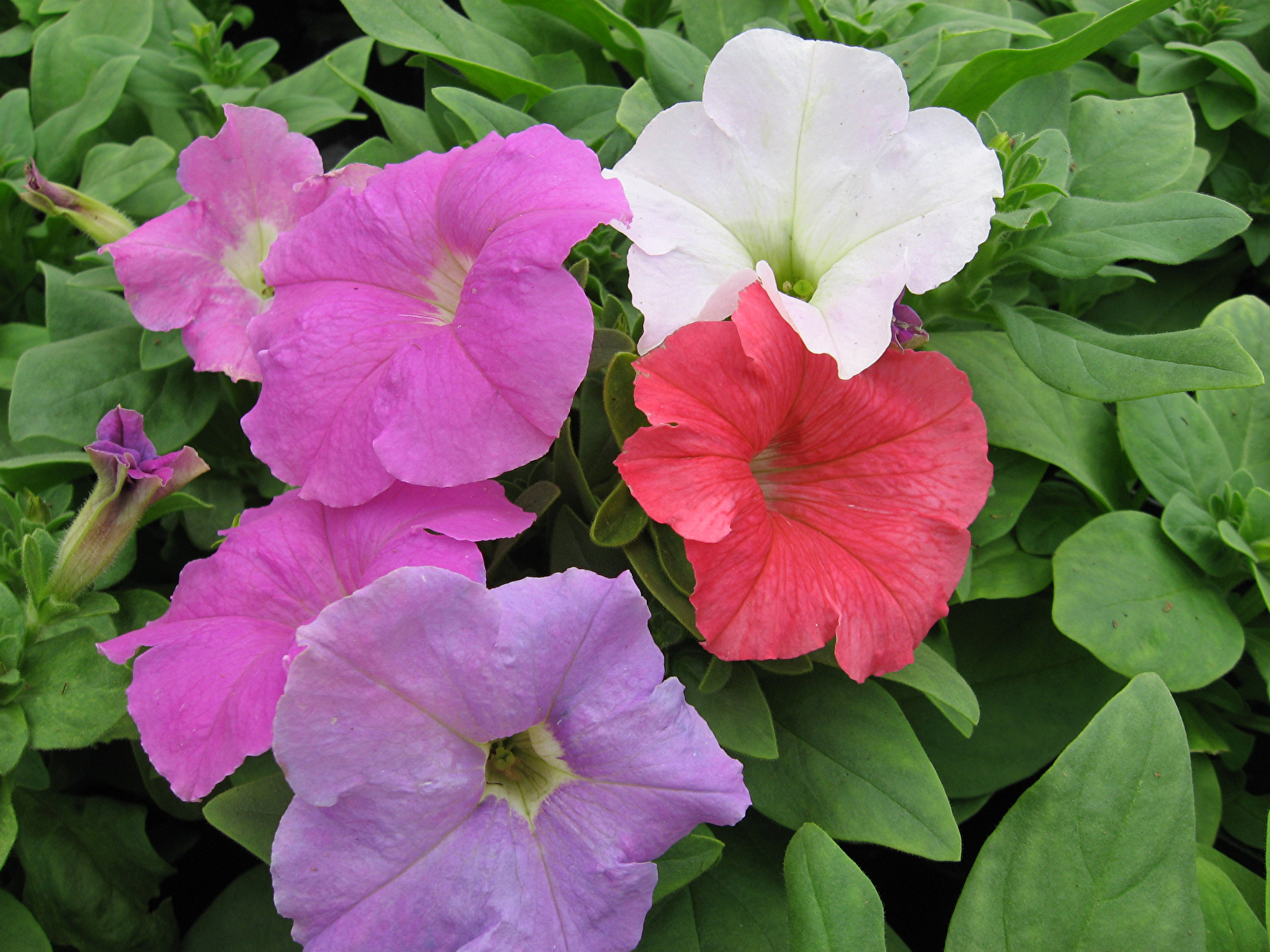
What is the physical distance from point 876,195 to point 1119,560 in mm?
489

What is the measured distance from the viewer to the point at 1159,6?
39.9 inches

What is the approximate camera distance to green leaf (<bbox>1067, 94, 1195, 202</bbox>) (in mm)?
1074

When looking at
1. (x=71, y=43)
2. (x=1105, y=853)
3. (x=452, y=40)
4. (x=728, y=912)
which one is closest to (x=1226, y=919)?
(x=1105, y=853)

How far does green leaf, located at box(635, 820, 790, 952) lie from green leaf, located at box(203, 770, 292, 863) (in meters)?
0.35

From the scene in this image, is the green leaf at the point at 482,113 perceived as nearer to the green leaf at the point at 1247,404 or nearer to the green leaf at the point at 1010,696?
the green leaf at the point at 1010,696

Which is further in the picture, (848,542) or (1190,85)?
(1190,85)

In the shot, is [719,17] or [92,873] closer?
[92,873]

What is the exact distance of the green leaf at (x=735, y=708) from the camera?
0.79 m

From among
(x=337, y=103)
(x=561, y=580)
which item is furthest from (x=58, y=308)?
(x=561, y=580)

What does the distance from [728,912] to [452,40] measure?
1.04 m

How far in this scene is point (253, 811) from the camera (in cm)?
76

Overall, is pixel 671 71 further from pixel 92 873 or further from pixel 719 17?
pixel 92 873

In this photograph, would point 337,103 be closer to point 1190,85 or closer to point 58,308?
point 58,308

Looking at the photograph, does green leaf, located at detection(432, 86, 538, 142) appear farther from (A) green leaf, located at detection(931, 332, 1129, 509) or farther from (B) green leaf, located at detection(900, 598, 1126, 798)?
(B) green leaf, located at detection(900, 598, 1126, 798)
